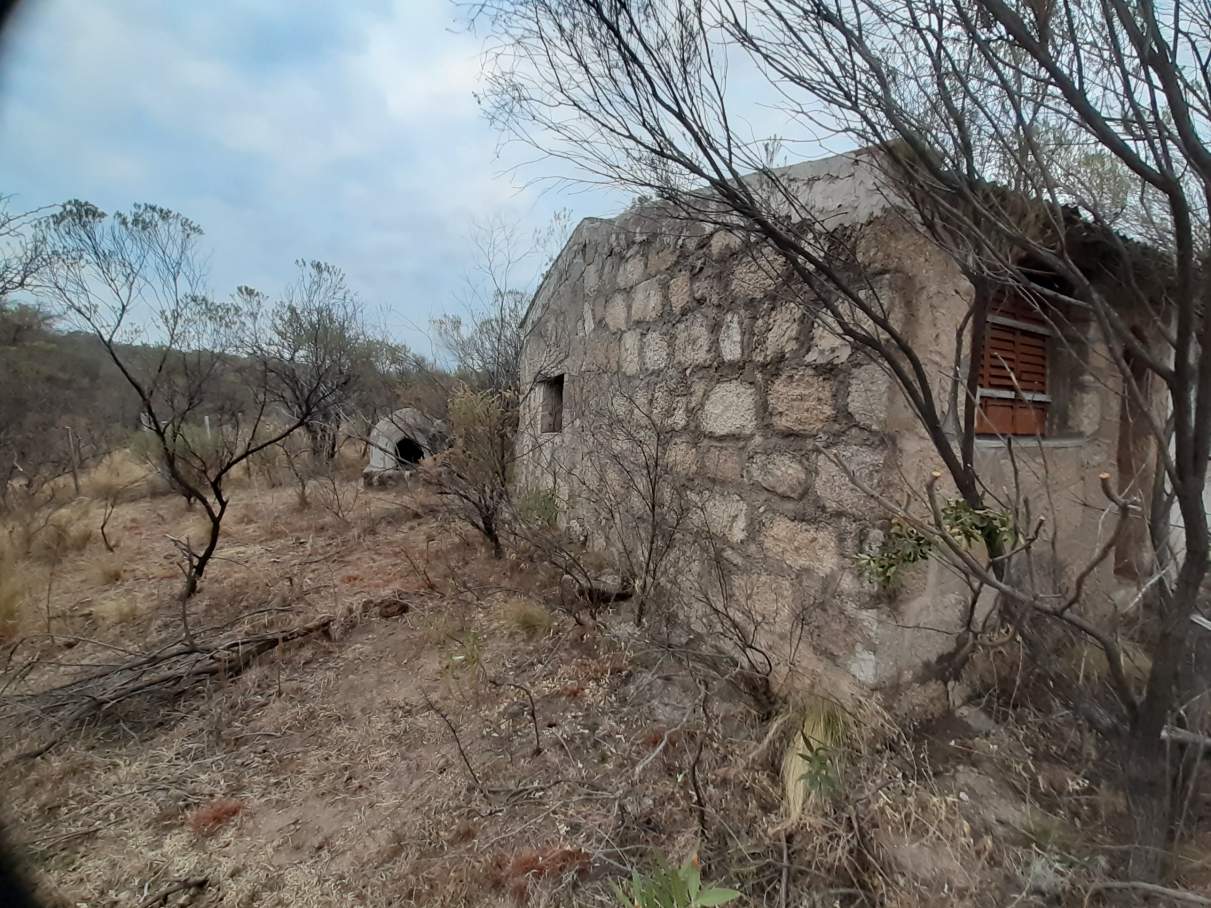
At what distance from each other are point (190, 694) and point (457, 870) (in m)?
1.70

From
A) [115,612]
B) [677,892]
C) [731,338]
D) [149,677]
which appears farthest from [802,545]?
[115,612]

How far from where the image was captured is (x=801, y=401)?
79.7 inches

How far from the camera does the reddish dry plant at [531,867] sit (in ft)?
4.60

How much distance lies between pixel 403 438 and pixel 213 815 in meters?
5.89

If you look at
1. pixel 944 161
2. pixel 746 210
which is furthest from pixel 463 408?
pixel 944 161

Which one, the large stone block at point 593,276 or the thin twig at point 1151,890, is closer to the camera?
the thin twig at point 1151,890

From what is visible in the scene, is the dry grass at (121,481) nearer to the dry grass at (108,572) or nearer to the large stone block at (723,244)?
the dry grass at (108,572)

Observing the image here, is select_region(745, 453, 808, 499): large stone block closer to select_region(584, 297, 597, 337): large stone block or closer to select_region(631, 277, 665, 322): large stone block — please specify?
select_region(631, 277, 665, 322): large stone block

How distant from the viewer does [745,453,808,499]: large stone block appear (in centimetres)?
204

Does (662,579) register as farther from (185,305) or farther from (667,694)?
(185,305)

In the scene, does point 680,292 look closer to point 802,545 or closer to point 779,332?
point 779,332

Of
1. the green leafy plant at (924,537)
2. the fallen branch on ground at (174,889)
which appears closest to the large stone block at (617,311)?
the green leafy plant at (924,537)

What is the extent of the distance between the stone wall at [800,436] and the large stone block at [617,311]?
2cm

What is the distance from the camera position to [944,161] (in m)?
1.41
